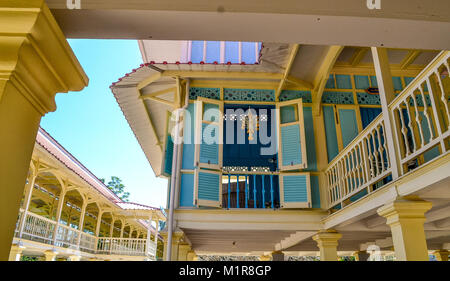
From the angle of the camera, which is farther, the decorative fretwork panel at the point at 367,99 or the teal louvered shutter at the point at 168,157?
the decorative fretwork panel at the point at 367,99

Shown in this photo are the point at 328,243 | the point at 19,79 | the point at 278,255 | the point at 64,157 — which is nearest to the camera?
the point at 19,79

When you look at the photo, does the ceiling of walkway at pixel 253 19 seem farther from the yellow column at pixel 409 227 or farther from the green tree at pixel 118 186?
the green tree at pixel 118 186

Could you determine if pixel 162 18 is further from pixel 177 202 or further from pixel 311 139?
pixel 311 139

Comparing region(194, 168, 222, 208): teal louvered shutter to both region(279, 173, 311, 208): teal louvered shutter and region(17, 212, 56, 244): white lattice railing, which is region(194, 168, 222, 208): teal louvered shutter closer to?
region(279, 173, 311, 208): teal louvered shutter

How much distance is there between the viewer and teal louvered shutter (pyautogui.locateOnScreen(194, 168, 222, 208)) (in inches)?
254

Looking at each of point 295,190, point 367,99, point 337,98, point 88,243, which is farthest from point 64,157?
point 367,99

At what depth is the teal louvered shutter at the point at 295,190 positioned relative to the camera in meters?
6.52

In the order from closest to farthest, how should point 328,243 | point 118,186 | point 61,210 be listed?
point 328,243 < point 61,210 < point 118,186

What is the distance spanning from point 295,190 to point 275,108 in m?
1.95

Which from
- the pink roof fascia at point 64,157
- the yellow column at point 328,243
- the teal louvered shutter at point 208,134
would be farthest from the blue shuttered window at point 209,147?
the pink roof fascia at point 64,157

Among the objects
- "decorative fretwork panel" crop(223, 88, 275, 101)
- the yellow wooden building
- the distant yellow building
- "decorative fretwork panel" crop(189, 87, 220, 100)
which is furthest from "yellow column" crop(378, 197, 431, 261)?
the distant yellow building

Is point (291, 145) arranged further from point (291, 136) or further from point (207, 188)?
point (207, 188)

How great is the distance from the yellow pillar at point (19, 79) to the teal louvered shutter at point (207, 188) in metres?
4.95

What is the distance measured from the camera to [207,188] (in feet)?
21.6
